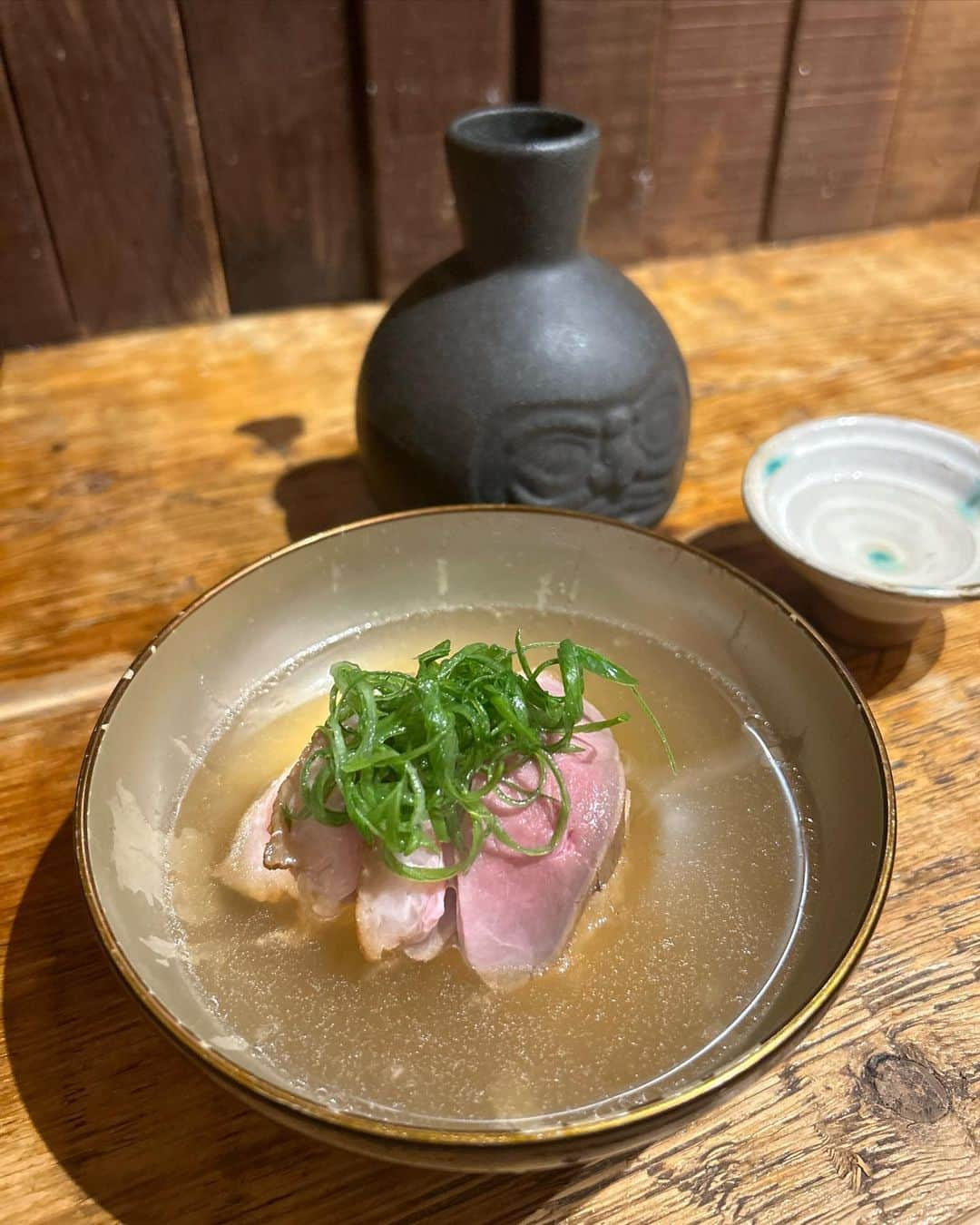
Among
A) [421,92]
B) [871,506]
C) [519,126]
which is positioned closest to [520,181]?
[519,126]

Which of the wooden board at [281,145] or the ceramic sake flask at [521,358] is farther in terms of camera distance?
the wooden board at [281,145]

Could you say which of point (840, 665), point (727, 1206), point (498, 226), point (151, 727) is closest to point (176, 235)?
point (498, 226)

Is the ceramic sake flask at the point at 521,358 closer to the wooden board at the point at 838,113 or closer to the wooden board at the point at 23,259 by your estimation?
the wooden board at the point at 23,259

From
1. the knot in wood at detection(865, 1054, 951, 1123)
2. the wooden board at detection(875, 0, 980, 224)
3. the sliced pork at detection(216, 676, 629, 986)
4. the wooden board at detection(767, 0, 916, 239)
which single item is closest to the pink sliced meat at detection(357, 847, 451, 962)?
the sliced pork at detection(216, 676, 629, 986)

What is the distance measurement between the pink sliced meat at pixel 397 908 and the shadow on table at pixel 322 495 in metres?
0.73

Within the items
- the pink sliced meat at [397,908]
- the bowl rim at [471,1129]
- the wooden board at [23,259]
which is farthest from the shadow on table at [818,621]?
the wooden board at [23,259]

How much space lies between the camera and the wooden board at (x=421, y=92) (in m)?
1.86

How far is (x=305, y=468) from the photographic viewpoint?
1.68m

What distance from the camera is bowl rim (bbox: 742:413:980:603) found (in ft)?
3.77

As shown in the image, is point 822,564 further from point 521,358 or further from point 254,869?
point 254,869

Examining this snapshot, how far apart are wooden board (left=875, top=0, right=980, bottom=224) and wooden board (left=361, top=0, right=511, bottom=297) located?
0.97 meters

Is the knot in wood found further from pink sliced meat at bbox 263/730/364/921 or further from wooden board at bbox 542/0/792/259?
wooden board at bbox 542/0/792/259

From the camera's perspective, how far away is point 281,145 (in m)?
1.95

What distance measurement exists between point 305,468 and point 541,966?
104 centimetres
